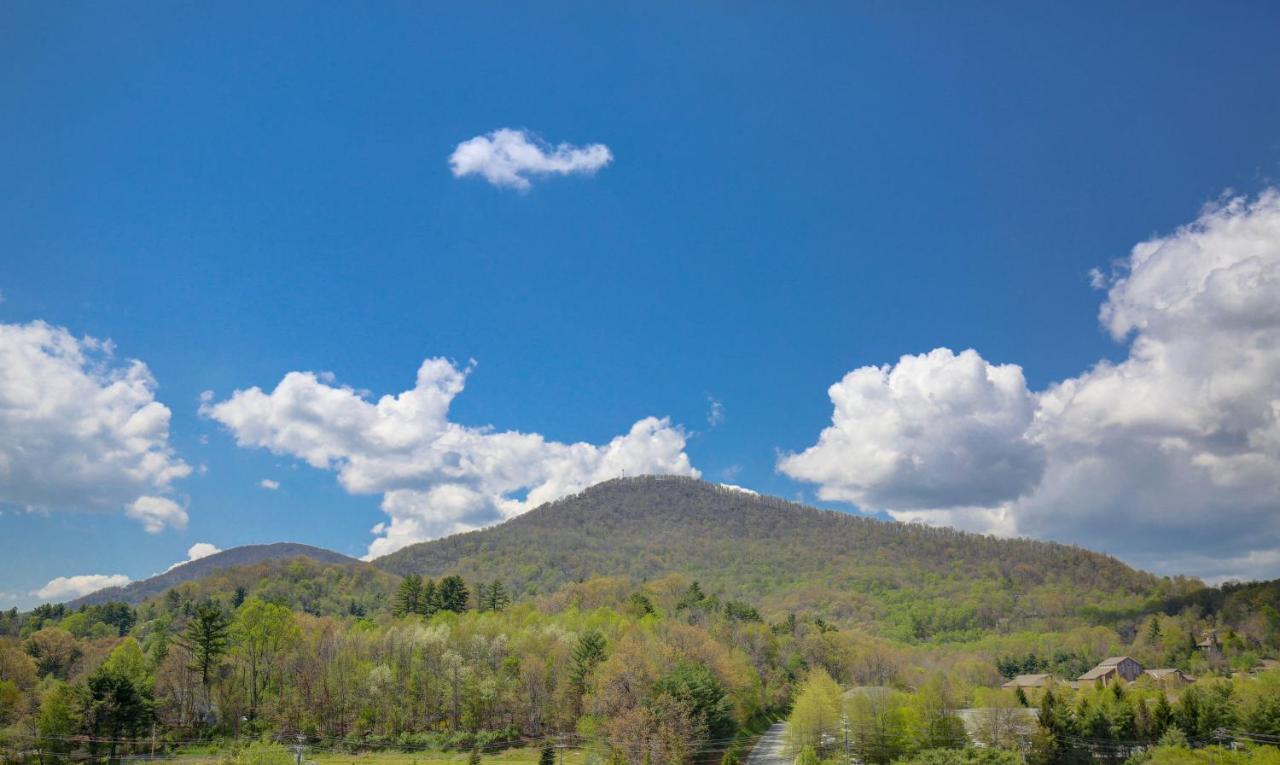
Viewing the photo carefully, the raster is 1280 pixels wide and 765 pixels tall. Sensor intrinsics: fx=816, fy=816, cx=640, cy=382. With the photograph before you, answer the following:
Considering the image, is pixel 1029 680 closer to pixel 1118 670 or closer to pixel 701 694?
pixel 1118 670

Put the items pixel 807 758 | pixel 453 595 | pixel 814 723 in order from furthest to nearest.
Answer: pixel 453 595
pixel 814 723
pixel 807 758

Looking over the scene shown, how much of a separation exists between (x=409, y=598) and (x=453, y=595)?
6.70m

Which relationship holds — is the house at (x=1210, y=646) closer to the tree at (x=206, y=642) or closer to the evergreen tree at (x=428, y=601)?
the evergreen tree at (x=428, y=601)

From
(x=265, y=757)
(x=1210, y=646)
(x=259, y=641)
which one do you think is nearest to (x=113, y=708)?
(x=259, y=641)

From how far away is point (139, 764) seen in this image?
67.2 metres

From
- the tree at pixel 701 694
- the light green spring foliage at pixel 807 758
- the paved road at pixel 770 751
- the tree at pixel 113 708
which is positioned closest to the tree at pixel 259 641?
the tree at pixel 113 708

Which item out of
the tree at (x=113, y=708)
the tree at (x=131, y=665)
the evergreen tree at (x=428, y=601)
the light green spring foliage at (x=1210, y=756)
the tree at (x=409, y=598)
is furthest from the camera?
the evergreen tree at (x=428, y=601)

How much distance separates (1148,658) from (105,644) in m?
159

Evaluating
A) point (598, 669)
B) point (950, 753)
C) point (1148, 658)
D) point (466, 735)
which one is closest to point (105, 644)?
point (466, 735)

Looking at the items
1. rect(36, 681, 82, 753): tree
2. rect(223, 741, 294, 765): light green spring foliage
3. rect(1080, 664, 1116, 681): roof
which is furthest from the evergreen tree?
rect(1080, 664, 1116, 681): roof

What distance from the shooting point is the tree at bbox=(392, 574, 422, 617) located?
4580 inches

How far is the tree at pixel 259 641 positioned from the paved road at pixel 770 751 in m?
51.9

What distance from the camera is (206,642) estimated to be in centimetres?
8369

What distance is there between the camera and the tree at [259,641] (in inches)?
3479
